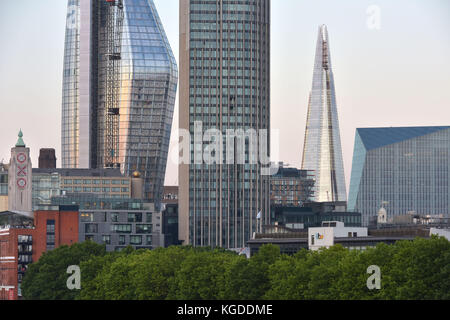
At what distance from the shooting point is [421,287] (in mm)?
167125
